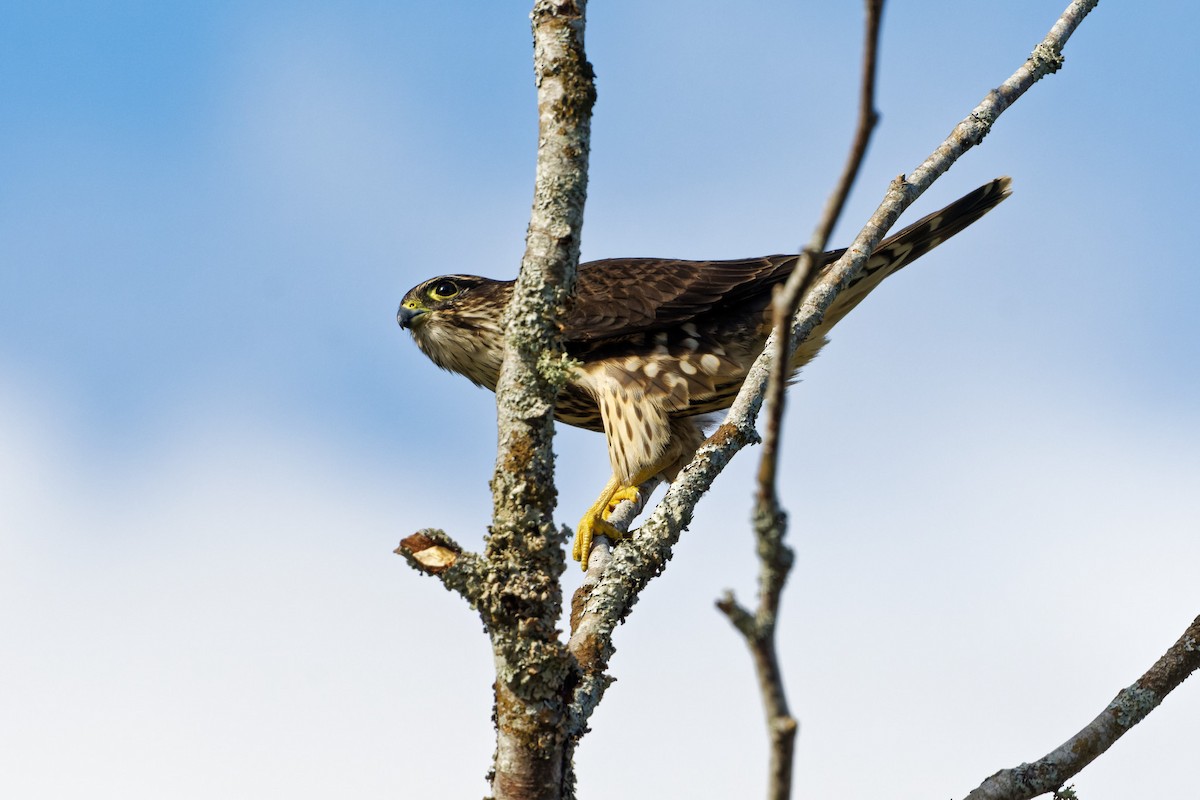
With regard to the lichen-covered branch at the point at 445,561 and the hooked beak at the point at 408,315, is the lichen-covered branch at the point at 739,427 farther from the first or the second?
the hooked beak at the point at 408,315

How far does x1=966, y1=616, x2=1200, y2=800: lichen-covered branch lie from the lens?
10.5ft

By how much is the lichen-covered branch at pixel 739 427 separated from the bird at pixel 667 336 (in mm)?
1895

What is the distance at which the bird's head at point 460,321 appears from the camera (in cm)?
668

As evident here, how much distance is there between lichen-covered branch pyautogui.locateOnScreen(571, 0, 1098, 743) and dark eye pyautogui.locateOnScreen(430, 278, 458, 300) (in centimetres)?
326

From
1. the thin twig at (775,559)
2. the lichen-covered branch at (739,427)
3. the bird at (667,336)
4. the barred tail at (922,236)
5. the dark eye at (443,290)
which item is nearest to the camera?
the thin twig at (775,559)

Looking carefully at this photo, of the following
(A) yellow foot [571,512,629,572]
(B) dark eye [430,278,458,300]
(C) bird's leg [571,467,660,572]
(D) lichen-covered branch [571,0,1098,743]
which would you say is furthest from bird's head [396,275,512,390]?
(D) lichen-covered branch [571,0,1098,743]

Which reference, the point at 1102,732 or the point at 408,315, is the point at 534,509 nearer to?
the point at 1102,732

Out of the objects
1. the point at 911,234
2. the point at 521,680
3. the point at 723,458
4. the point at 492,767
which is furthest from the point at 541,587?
the point at 911,234

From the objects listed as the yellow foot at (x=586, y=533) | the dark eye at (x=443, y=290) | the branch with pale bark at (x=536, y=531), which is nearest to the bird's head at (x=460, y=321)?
the dark eye at (x=443, y=290)

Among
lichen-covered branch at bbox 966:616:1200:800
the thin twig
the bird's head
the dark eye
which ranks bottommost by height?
the thin twig

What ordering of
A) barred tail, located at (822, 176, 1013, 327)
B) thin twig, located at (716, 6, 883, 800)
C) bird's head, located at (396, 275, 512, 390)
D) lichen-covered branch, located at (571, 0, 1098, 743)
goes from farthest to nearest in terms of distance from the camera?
bird's head, located at (396, 275, 512, 390) < barred tail, located at (822, 176, 1013, 327) < lichen-covered branch, located at (571, 0, 1098, 743) < thin twig, located at (716, 6, 883, 800)

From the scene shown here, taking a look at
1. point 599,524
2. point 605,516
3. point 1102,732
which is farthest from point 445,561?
point 605,516

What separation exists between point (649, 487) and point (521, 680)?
3208mm

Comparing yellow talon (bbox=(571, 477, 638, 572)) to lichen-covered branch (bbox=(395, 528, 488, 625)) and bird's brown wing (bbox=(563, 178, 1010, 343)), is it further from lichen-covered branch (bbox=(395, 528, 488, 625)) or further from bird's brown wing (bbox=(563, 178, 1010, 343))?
lichen-covered branch (bbox=(395, 528, 488, 625))
